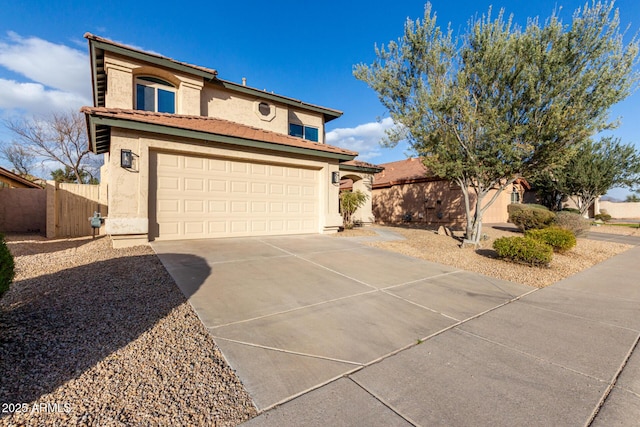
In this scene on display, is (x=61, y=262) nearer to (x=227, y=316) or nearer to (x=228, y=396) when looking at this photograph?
(x=227, y=316)

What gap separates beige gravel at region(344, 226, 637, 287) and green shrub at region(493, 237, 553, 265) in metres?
0.18

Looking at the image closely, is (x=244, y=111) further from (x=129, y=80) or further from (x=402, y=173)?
(x=402, y=173)

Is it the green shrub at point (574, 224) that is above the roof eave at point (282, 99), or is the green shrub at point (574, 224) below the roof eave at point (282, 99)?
below

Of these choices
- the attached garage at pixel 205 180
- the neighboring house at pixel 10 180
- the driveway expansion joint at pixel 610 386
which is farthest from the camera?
the neighboring house at pixel 10 180

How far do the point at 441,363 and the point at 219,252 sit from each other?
224 inches

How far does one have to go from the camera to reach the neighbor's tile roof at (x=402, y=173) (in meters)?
19.6

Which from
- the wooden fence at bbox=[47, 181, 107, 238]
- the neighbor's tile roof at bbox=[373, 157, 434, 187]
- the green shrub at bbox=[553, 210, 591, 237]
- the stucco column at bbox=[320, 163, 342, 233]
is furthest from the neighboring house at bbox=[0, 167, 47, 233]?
the green shrub at bbox=[553, 210, 591, 237]

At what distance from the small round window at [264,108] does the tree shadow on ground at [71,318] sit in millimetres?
9192

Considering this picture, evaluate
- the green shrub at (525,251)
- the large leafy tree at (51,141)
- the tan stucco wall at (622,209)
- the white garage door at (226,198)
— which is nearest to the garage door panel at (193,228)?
the white garage door at (226,198)

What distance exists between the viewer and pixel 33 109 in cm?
2047

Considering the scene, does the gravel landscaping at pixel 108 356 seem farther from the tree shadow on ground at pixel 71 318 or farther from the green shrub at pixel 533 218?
the green shrub at pixel 533 218

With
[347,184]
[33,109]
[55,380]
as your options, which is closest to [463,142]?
[55,380]

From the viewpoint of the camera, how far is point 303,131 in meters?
13.8

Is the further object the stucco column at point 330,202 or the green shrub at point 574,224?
the green shrub at point 574,224
